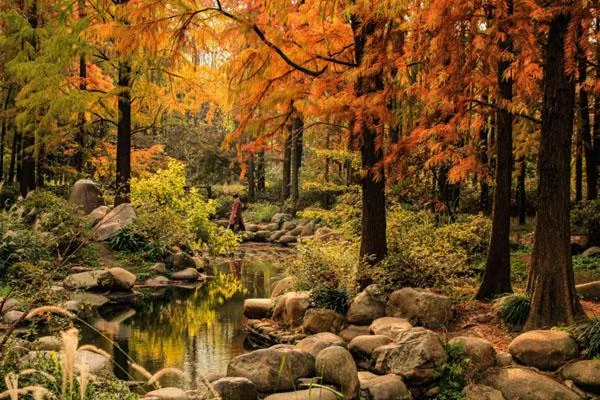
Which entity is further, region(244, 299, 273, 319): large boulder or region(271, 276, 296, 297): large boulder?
region(271, 276, 296, 297): large boulder

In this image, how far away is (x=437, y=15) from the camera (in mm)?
6828

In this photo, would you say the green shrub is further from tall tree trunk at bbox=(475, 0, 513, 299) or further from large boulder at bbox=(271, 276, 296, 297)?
large boulder at bbox=(271, 276, 296, 297)

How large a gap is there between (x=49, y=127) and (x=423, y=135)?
1306 centimetres

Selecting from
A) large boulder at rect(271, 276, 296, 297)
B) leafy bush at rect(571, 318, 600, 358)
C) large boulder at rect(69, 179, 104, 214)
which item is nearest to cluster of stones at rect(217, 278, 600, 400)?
leafy bush at rect(571, 318, 600, 358)

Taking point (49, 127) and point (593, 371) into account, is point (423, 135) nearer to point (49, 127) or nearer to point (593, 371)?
point (593, 371)

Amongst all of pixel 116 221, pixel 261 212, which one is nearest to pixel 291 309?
pixel 116 221

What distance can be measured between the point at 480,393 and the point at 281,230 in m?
19.1

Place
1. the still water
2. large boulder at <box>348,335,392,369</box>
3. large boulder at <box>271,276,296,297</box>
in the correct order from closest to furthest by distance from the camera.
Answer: large boulder at <box>348,335,392,369</box>, the still water, large boulder at <box>271,276,296,297</box>

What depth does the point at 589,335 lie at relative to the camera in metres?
6.65

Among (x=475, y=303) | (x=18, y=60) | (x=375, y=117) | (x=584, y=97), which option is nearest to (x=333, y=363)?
(x=475, y=303)

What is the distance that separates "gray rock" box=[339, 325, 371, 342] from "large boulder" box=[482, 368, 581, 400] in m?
2.37

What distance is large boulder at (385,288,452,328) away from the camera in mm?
8445

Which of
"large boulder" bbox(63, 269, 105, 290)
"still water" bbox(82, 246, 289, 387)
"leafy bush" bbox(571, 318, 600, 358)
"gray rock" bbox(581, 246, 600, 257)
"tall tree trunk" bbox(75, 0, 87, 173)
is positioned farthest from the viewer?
"tall tree trunk" bbox(75, 0, 87, 173)

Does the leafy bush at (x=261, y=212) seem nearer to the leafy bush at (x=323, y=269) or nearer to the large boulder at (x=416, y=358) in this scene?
the leafy bush at (x=323, y=269)
